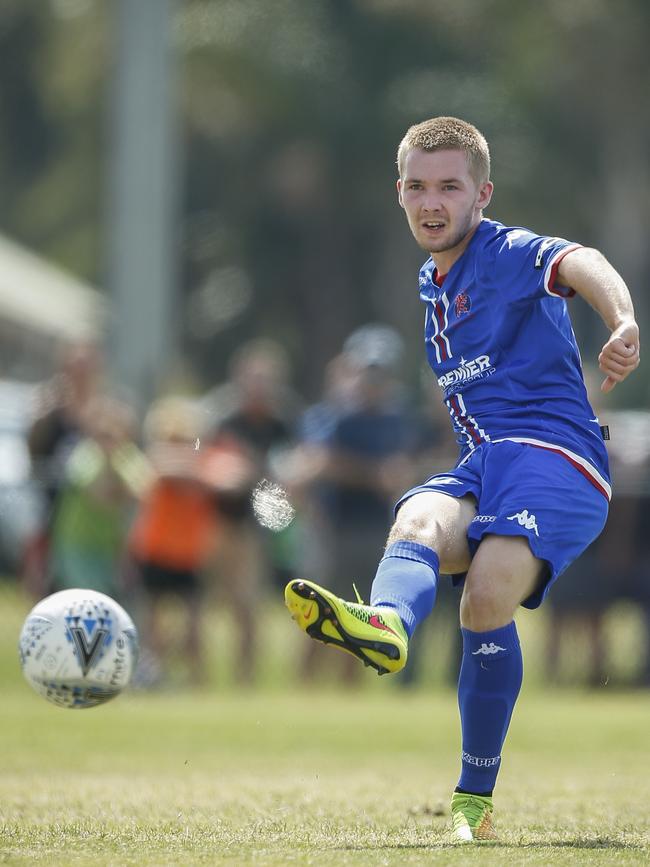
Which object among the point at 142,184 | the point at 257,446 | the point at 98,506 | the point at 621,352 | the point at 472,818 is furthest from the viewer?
the point at 142,184

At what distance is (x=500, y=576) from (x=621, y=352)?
2.68 feet

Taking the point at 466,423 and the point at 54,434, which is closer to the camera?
the point at 466,423

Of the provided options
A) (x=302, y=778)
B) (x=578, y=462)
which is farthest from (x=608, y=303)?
(x=302, y=778)

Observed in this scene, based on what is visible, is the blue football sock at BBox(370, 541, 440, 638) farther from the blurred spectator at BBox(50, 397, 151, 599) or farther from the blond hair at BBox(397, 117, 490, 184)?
the blurred spectator at BBox(50, 397, 151, 599)

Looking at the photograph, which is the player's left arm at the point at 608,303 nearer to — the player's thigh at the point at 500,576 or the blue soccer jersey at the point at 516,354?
the blue soccer jersey at the point at 516,354

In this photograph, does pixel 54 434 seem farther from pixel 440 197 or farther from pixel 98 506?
pixel 440 197

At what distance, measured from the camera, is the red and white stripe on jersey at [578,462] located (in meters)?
5.41

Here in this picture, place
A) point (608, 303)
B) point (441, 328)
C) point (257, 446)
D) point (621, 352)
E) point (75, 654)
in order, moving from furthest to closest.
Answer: point (257, 446)
point (75, 654)
point (441, 328)
point (608, 303)
point (621, 352)

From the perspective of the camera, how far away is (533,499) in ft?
17.4

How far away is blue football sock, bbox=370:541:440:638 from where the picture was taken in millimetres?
5043

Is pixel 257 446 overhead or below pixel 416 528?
overhead

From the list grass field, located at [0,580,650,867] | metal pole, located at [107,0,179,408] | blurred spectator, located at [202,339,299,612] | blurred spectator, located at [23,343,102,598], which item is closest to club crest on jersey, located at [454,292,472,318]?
grass field, located at [0,580,650,867]

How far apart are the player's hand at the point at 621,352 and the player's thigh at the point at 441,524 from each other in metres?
0.71

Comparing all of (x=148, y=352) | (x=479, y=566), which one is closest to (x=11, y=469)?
(x=148, y=352)
